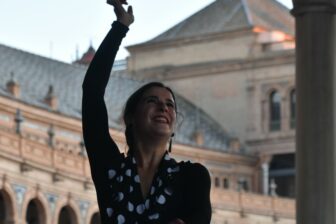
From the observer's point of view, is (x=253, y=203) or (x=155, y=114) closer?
(x=155, y=114)

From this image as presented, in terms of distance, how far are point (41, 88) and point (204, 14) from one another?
2621cm

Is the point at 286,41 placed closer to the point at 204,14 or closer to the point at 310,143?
the point at 204,14

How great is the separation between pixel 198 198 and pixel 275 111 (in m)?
107

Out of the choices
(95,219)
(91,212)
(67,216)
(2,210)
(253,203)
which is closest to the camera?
(2,210)

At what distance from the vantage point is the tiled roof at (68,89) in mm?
97500

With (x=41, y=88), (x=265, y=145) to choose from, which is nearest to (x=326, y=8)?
(x=41, y=88)

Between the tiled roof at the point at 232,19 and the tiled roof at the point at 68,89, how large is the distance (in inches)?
211

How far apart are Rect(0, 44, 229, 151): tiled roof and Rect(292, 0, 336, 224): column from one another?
2932 inches

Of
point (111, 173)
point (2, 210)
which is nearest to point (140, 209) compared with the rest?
point (111, 173)

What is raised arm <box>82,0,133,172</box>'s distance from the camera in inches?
400

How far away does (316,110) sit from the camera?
17.5m

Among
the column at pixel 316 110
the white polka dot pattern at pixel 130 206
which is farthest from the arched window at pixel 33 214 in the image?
the white polka dot pattern at pixel 130 206

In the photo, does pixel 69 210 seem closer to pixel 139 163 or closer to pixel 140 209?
pixel 139 163

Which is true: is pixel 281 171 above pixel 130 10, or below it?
above
